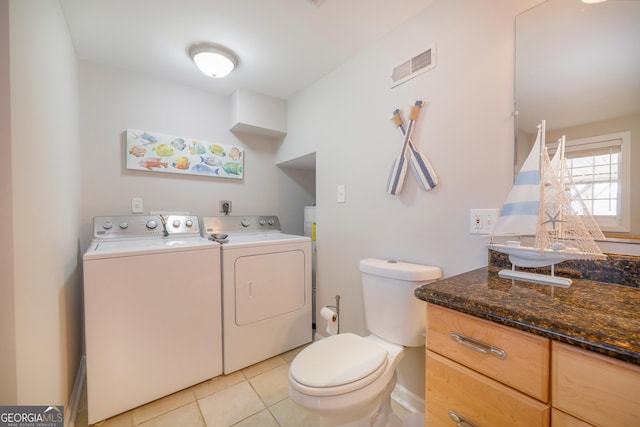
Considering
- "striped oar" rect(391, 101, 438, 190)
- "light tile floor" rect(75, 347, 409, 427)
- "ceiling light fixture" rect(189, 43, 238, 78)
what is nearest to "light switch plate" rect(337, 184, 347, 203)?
"striped oar" rect(391, 101, 438, 190)

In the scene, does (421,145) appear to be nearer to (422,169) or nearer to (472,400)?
(422,169)

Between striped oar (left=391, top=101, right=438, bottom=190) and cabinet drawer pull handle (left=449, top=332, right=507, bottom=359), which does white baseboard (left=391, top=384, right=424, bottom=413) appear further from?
striped oar (left=391, top=101, right=438, bottom=190)

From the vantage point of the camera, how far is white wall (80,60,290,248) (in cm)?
185

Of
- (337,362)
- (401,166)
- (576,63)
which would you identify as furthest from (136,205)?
(576,63)

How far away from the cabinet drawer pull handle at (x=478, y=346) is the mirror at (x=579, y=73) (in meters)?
0.69

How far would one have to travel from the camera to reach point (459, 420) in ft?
2.45

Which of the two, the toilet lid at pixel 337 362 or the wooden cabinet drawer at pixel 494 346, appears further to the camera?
the toilet lid at pixel 337 362

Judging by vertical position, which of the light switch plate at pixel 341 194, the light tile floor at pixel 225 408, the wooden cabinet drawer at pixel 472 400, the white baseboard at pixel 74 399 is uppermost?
the light switch plate at pixel 341 194

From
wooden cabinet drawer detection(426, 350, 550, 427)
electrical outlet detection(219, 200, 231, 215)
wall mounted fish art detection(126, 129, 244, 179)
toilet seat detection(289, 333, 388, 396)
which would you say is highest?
wall mounted fish art detection(126, 129, 244, 179)

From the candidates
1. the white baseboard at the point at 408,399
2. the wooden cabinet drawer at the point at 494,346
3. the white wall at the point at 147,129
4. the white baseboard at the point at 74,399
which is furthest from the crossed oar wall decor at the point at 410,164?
the white baseboard at the point at 74,399

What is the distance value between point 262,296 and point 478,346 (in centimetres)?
146

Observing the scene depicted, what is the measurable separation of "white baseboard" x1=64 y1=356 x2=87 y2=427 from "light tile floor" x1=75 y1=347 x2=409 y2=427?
0.12ft

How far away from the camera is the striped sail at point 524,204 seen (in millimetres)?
903

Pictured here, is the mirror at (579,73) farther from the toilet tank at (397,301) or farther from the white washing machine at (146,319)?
the white washing machine at (146,319)
